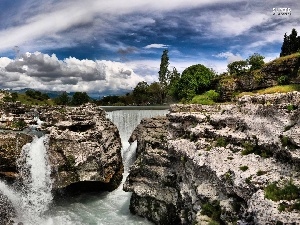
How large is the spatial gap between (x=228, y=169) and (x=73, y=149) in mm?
19187

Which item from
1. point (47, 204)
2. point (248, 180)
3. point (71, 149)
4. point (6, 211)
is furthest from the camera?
point (71, 149)

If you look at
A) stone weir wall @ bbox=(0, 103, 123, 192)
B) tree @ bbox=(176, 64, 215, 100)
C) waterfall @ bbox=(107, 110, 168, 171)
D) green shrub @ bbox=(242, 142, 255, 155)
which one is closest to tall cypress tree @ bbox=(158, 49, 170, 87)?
tree @ bbox=(176, 64, 215, 100)

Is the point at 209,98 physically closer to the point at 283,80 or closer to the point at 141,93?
the point at 283,80

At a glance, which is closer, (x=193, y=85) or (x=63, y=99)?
(x=193, y=85)

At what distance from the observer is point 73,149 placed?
34.6 m

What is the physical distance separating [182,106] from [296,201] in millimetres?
22115

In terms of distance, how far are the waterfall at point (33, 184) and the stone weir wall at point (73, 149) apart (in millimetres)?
628

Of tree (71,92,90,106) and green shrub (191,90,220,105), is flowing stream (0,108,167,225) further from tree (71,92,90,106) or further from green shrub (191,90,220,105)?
tree (71,92,90,106)

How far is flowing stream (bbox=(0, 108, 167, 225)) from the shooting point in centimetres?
3110

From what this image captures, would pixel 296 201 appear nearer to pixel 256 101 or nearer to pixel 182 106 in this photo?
pixel 256 101

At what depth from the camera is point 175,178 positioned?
97.3 ft

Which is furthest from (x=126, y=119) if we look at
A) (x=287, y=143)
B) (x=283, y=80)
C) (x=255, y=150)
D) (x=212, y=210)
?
(x=287, y=143)

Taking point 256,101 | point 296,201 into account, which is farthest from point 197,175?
point 296,201

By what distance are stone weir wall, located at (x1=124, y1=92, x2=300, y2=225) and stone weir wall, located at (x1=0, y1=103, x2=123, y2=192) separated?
533cm
